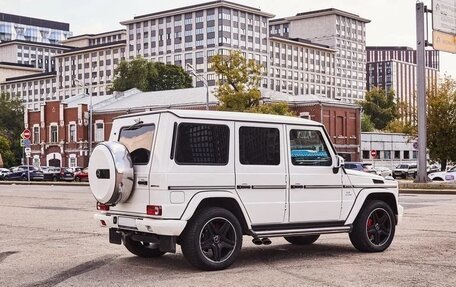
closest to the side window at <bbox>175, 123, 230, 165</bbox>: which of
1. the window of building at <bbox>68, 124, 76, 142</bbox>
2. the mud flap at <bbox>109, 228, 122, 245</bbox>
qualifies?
the mud flap at <bbox>109, 228, 122, 245</bbox>

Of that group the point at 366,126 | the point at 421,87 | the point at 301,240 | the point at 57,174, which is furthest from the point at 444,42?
the point at 366,126

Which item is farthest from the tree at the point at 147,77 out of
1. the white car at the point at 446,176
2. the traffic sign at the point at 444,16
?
the traffic sign at the point at 444,16

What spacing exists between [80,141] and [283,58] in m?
87.2

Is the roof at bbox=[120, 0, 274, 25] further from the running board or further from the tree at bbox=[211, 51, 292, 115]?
the running board

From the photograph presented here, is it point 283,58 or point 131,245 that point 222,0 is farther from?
point 131,245

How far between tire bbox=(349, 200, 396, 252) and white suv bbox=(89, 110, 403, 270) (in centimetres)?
22

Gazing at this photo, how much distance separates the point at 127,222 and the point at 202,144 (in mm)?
1438

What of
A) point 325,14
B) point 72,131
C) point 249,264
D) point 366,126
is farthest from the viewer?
point 325,14

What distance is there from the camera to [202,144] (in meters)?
9.52

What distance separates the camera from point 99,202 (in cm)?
1002

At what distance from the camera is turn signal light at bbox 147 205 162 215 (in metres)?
9.09

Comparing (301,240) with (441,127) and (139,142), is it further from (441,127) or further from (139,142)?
(441,127)

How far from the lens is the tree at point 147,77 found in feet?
354

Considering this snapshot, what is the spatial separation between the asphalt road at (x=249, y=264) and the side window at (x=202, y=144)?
4.79 feet
